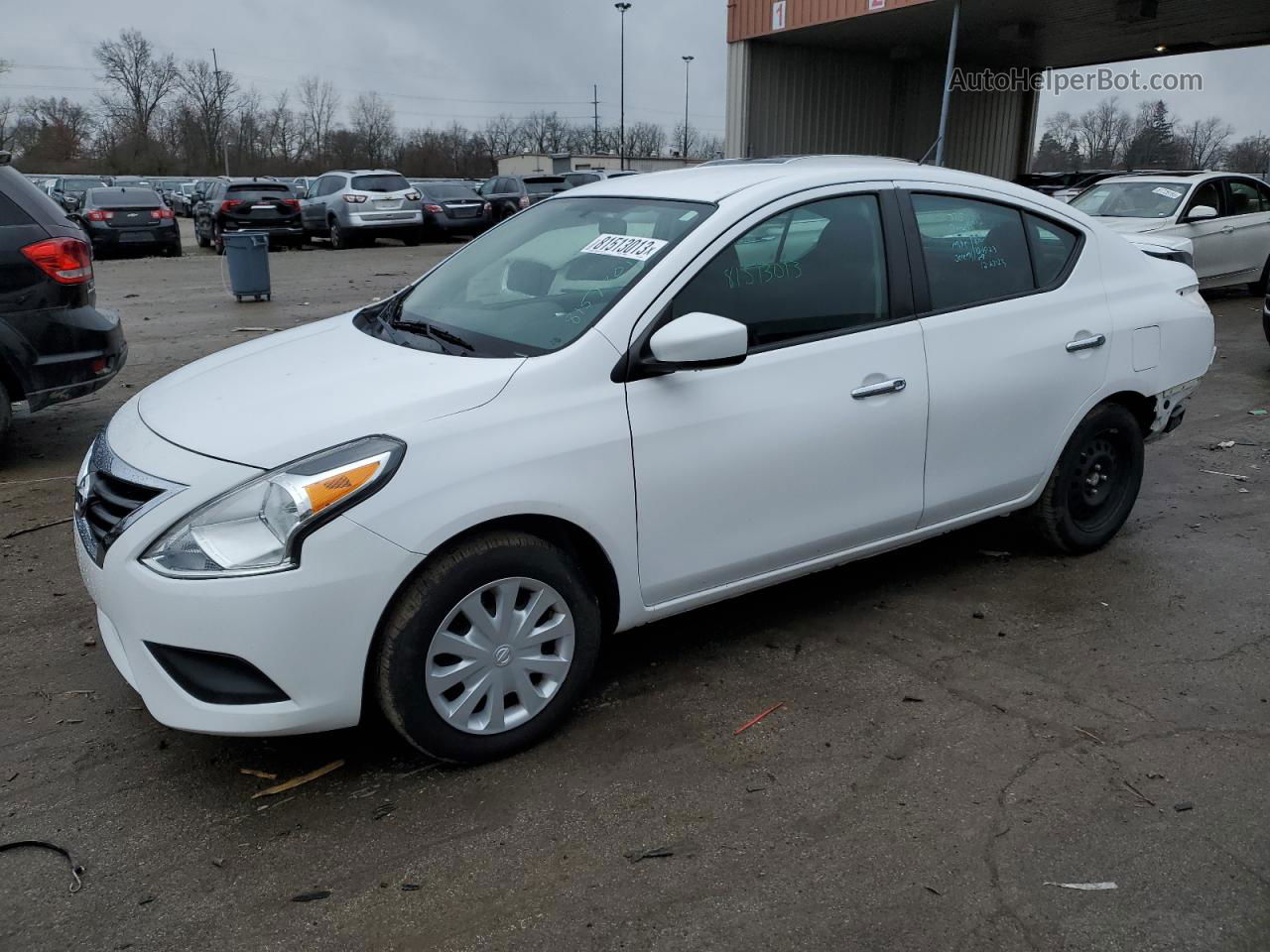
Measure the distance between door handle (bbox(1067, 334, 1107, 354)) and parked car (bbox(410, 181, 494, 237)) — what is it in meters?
21.7

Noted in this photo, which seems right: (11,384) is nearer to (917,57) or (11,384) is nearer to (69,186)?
(917,57)

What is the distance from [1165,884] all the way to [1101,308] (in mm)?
2613

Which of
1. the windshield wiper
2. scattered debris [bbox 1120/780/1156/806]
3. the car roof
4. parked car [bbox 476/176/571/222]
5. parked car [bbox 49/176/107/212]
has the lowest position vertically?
scattered debris [bbox 1120/780/1156/806]

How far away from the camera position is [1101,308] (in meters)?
4.44

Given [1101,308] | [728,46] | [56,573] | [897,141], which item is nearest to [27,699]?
[56,573]

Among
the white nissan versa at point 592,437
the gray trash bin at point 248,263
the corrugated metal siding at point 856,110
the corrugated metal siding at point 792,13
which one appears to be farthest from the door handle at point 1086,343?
the corrugated metal siding at point 856,110

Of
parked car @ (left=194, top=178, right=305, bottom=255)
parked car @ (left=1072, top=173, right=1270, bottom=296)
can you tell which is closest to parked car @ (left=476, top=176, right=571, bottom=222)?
parked car @ (left=194, top=178, right=305, bottom=255)

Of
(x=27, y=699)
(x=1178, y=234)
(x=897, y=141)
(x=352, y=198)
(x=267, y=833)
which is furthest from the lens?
(x=352, y=198)

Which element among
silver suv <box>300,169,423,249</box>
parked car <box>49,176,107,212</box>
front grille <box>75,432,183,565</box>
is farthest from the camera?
parked car <box>49,176,107,212</box>

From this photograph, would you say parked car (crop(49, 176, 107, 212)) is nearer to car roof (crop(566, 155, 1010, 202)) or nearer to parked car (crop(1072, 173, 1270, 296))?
parked car (crop(1072, 173, 1270, 296))

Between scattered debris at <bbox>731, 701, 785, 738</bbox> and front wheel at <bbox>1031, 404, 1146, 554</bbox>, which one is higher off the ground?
front wheel at <bbox>1031, 404, 1146, 554</bbox>

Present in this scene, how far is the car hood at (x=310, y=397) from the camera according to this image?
2883mm

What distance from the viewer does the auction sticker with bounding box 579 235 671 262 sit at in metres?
3.46

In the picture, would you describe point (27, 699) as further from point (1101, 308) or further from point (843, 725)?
point (1101, 308)
